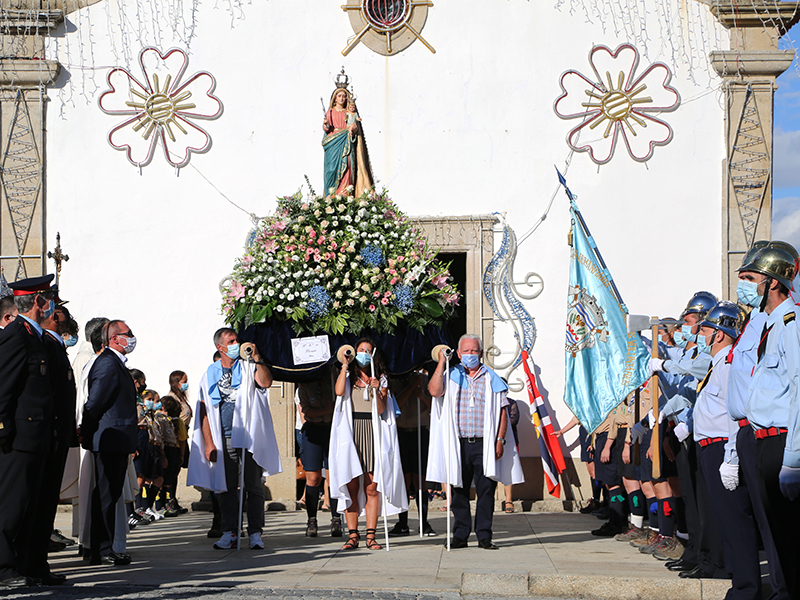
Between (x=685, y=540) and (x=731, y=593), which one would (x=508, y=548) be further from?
(x=731, y=593)

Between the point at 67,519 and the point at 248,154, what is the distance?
511 cm

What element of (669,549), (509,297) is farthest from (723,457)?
(509,297)

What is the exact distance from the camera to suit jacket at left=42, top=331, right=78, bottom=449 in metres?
6.72

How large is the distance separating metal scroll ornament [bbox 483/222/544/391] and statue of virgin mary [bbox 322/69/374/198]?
253 centimetres

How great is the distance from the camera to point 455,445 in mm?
8516

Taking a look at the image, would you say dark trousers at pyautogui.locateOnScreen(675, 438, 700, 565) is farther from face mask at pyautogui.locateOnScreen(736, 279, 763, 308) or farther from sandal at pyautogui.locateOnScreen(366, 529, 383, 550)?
sandal at pyautogui.locateOnScreen(366, 529, 383, 550)

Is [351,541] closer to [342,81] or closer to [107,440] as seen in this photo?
[107,440]

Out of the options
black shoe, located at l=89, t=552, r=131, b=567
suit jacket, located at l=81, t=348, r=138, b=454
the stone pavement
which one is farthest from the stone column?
black shoe, located at l=89, t=552, r=131, b=567

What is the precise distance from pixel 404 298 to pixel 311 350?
0.97 meters

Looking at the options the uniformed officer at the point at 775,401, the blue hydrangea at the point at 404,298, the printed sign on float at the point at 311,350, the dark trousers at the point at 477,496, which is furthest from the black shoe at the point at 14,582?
the uniformed officer at the point at 775,401

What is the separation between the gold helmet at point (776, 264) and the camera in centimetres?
545

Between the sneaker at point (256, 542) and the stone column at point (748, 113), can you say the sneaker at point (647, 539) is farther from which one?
the stone column at point (748, 113)

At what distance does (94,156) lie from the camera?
513 inches

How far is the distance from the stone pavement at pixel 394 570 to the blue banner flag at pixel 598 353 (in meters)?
1.30
